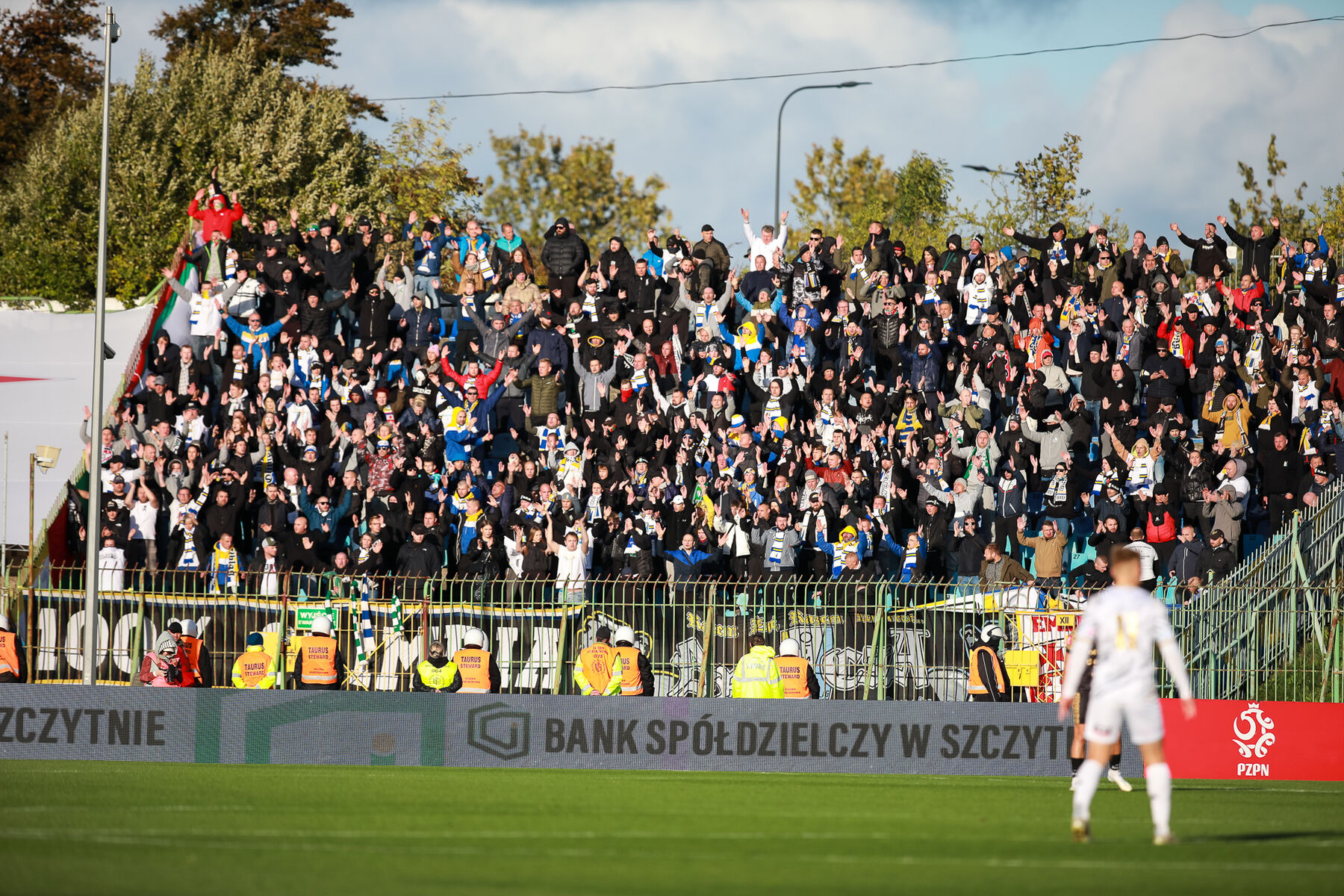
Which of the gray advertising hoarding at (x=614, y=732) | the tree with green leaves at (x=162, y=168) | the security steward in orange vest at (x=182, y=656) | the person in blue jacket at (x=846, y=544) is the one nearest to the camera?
the gray advertising hoarding at (x=614, y=732)

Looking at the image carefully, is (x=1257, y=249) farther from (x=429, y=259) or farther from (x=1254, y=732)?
(x=429, y=259)

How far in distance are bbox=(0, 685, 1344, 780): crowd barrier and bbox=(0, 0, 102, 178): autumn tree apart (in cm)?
3740

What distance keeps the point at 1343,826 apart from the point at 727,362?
51.9 feet

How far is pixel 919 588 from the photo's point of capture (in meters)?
21.2

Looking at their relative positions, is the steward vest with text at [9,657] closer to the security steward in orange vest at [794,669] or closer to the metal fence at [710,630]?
the metal fence at [710,630]

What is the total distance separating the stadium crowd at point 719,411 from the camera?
936 inches

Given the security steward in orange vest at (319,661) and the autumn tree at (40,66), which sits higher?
the autumn tree at (40,66)

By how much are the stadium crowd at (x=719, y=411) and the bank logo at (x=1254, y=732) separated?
3.40 meters

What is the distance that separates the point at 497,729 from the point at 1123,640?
10.1m

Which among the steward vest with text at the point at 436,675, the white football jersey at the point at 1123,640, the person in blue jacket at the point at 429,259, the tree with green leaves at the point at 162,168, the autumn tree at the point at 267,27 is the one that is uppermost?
the autumn tree at the point at 267,27

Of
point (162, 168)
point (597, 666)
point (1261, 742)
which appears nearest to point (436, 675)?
point (597, 666)

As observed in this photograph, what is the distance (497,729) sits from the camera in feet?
63.0

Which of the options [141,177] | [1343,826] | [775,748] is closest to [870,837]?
[1343,826]

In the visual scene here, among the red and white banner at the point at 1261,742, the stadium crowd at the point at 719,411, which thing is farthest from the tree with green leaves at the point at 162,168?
the red and white banner at the point at 1261,742
